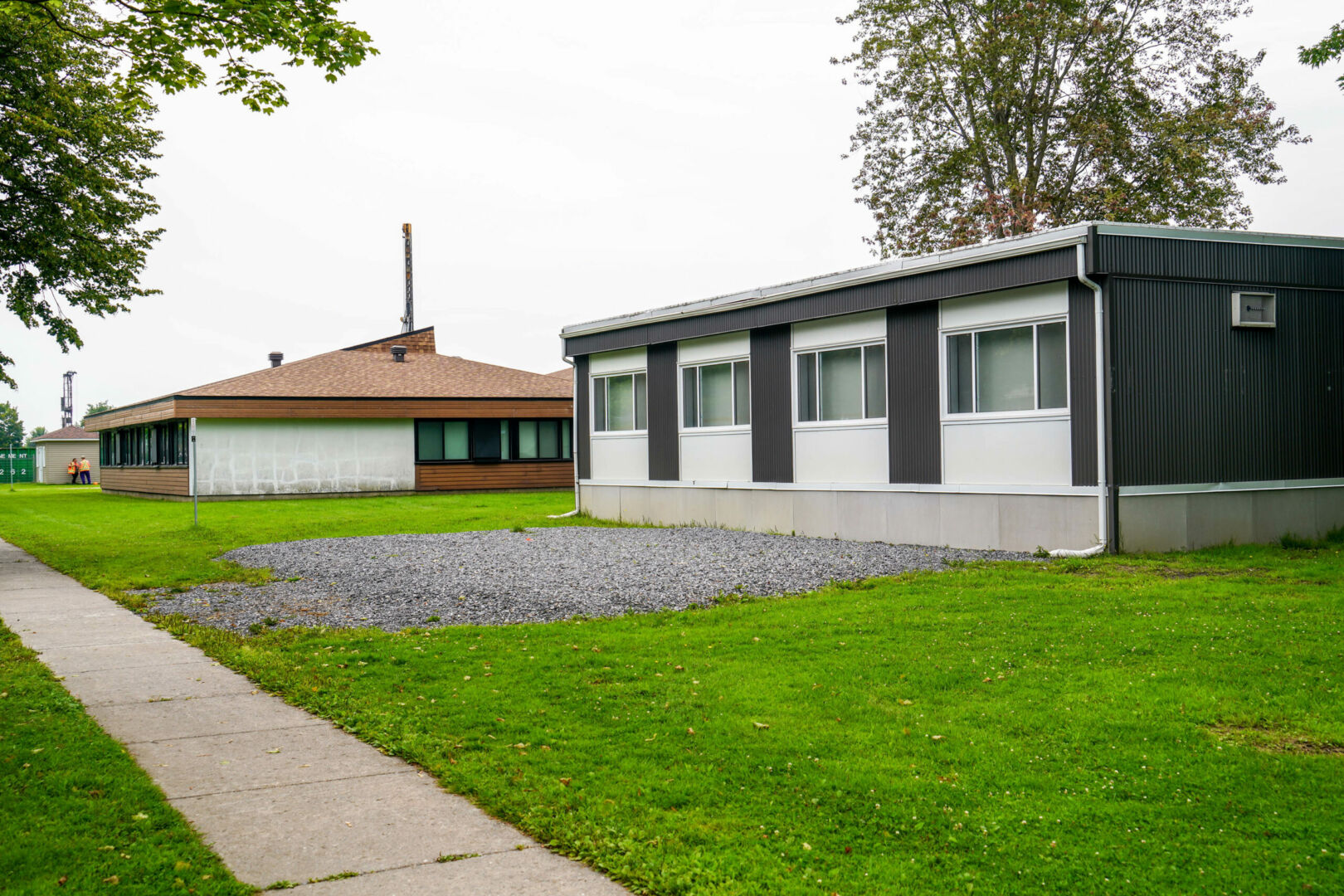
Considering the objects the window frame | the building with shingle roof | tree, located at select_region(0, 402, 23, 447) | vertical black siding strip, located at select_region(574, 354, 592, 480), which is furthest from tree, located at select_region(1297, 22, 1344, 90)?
tree, located at select_region(0, 402, 23, 447)

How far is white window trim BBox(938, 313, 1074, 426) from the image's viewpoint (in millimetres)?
14000

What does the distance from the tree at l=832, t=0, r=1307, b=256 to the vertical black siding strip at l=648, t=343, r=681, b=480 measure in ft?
40.1

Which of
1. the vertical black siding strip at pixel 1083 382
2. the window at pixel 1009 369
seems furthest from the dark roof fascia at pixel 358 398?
the vertical black siding strip at pixel 1083 382

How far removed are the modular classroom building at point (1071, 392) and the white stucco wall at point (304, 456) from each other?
21812 millimetres

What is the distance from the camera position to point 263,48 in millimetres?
10336

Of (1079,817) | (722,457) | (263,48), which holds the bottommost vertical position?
(1079,817)

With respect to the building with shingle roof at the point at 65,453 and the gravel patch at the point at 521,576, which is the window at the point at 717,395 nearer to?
the gravel patch at the point at 521,576

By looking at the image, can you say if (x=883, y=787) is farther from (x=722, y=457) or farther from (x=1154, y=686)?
(x=722, y=457)

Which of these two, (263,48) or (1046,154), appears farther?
(1046,154)

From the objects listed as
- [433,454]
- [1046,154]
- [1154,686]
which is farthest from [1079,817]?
[433,454]

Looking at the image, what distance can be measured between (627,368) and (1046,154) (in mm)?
15811

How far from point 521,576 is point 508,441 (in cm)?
2641

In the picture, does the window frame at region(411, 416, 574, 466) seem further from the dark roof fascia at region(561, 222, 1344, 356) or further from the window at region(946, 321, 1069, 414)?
the window at region(946, 321, 1069, 414)

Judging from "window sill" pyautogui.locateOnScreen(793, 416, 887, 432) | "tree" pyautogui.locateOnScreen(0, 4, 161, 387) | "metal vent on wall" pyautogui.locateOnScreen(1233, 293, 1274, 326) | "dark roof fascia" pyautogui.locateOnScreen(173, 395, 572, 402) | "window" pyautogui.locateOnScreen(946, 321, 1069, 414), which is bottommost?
"window sill" pyautogui.locateOnScreen(793, 416, 887, 432)
